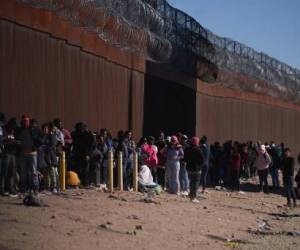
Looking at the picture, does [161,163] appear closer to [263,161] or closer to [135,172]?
[135,172]

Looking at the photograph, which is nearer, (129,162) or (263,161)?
(129,162)

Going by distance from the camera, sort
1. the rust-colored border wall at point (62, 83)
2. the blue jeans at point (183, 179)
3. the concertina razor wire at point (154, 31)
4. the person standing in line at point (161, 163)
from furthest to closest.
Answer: the person standing in line at point (161, 163) → the blue jeans at point (183, 179) → the concertina razor wire at point (154, 31) → the rust-colored border wall at point (62, 83)

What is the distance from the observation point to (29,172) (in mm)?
15711

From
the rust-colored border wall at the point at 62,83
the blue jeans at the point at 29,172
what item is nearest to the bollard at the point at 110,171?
the rust-colored border wall at the point at 62,83

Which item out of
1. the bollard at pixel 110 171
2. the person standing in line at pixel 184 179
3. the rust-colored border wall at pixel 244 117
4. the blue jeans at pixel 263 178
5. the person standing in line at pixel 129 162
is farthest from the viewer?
the rust-colored border wall at pixel 244 117

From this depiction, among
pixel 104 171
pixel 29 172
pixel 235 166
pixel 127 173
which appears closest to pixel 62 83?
pixel 104 171

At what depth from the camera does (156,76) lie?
92.2 ft

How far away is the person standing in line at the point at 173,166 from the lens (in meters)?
21.4

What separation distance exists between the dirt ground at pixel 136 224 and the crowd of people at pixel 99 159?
63 cm

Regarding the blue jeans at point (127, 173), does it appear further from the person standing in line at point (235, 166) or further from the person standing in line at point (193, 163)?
the person standing in line at point (235, 166)

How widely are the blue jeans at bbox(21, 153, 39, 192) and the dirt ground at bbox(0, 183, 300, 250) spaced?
34 cm

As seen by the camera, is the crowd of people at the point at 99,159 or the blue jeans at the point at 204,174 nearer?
the crowd of people at the point at 99,159

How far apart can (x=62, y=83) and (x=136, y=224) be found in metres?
6.39

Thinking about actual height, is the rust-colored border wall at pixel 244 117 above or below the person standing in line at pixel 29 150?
above
